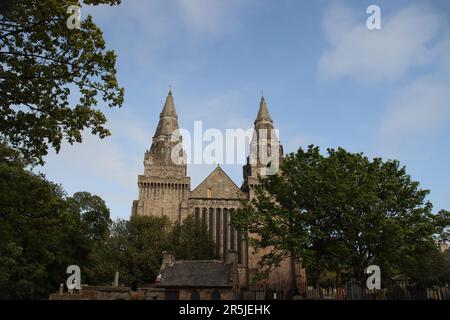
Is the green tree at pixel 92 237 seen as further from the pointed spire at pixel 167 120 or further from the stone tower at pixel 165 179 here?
the pointed spire at pixel 167 120

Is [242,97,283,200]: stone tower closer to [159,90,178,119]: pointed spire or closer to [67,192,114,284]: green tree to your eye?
[159,90,178,119]: pointed spire

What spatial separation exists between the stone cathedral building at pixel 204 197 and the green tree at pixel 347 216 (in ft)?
74.7

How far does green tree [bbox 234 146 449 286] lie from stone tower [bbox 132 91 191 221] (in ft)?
85.5

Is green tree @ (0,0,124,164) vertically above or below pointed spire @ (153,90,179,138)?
below

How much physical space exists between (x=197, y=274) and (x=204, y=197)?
20963 mm

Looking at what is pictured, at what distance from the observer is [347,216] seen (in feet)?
72.1

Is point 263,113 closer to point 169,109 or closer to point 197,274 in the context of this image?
point 169,109

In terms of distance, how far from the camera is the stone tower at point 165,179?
49.0 m

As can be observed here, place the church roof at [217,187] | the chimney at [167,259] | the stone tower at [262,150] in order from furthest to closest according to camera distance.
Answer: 1. the stone tower at [262,150]
2. the church roof at [217,187]
3. the chimney at [167,259]

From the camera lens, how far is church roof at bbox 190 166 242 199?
51.8m

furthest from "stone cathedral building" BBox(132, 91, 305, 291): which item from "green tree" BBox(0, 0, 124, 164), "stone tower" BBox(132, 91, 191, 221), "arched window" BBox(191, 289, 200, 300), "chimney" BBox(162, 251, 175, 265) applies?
"green tree" BBox(0, 0, 124, 164)

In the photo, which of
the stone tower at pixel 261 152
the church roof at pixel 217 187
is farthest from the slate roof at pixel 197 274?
the church roof at pixel 217 187

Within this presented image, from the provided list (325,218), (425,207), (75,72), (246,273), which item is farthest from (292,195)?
(246,273)
